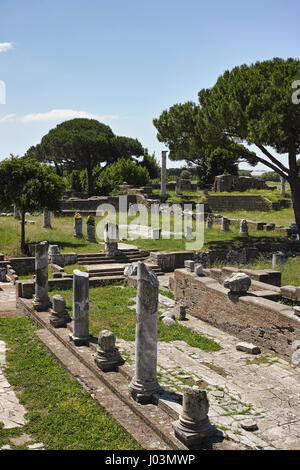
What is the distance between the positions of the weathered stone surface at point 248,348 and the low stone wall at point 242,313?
0.32 m

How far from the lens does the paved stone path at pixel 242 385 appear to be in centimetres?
633

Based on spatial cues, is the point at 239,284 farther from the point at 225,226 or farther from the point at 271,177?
the point at 271,177

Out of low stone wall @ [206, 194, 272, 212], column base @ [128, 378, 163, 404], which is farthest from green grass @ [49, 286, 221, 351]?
low stone wall @ [206, 194, 272, 212]

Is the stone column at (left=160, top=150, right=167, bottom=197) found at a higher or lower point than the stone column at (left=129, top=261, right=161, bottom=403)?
higher

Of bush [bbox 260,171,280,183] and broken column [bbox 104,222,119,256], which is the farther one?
bush [bbox 260,171,280,183]

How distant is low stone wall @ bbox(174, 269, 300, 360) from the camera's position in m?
9.52

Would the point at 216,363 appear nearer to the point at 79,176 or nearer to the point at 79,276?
the point at 79,276

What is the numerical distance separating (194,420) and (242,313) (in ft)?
16.9

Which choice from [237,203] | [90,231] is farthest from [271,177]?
[90,231]

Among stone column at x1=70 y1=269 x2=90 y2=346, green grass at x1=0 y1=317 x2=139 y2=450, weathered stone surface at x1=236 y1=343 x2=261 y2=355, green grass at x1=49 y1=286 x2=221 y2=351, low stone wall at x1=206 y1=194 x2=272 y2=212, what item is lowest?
green grass at x1=0 y1=317 x2=139 y2=450

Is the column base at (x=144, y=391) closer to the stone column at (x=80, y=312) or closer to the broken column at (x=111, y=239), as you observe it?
the stone column at (x=80, y=312)

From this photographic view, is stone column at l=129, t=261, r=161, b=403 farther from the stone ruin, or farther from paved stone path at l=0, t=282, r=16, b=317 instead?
the stone ruin

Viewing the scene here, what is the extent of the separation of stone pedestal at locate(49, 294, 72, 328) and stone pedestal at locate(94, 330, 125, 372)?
2850mm
